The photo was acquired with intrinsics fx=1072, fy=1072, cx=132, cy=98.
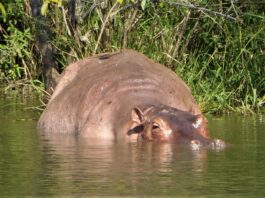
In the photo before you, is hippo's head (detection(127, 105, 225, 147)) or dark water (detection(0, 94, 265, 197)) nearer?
dark water (detection(0, 94, 265, 197))

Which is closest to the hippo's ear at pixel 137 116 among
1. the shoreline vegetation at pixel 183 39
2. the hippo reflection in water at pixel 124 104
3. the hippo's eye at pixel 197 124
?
the hippo reflection in water at pixel 124 104

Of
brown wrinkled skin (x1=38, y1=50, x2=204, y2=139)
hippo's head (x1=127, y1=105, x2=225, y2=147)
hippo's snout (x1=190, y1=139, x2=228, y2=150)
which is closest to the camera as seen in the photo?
hippo's snout (x1=190, y1=139, x2=228, y2=150)

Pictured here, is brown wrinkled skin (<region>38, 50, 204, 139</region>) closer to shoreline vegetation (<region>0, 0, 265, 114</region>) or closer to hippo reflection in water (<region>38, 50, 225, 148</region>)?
hippo reflection in water (<region>38, 50, 225, 148</region>)

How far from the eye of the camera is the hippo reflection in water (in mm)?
8812

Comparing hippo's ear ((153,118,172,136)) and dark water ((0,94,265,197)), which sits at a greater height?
hippo's ear ((153,118,172,136))

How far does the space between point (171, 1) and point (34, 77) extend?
2949 mm

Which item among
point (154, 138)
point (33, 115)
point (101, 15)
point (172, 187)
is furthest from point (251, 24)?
point (172, 187)

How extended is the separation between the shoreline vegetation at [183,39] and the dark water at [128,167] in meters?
1.84

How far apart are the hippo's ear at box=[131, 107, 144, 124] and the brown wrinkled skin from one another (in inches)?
4.3

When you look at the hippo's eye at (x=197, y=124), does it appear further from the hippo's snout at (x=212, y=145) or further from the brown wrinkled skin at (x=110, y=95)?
the brown wrinkled skin at (x=110, y=95)

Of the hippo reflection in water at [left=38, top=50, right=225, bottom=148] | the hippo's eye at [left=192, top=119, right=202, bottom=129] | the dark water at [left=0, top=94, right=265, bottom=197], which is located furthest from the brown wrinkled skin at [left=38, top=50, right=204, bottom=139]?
the hippo's eye at [left=192, top=119, right=202, bottom=129]

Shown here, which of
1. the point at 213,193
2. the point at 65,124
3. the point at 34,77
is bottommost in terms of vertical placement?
the point at 213,193

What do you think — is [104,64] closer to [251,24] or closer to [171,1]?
[171,1]

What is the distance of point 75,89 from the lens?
10.6 meters
